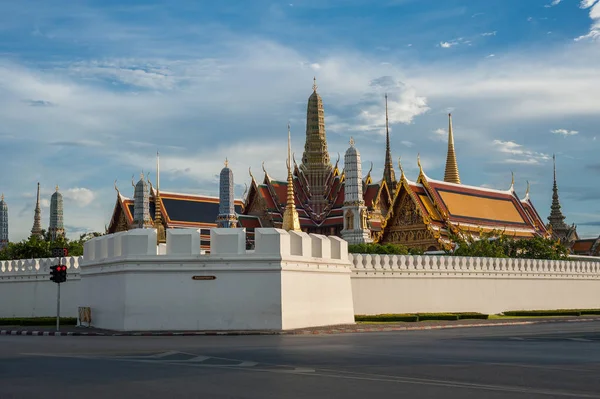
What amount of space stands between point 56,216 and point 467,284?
2223 inches

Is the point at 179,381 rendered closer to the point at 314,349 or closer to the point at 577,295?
the point at 314,349

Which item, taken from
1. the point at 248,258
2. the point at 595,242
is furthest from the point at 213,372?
the point at 595,242

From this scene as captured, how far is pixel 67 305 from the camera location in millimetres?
36656

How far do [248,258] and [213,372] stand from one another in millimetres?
14073

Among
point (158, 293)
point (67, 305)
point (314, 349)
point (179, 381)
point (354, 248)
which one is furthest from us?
point (354, 248)

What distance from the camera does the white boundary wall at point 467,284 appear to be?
34.5 metres

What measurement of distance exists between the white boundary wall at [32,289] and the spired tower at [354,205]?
26911 millimetres

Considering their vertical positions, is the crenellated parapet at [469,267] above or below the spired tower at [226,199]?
below

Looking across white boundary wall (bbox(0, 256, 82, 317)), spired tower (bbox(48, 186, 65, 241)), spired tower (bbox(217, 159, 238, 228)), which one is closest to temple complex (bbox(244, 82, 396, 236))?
spired tower (bbox(217, 159, 238, 228))

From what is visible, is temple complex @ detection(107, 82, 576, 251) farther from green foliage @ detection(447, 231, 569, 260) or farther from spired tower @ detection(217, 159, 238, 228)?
green foliage @ detection(447, 231, 569, 260)

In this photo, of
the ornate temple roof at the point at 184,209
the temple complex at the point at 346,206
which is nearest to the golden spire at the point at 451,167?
the temple complex at the point at 346,206

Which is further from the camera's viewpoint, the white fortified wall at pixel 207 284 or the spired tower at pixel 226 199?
the spired tower at pixel 226 199

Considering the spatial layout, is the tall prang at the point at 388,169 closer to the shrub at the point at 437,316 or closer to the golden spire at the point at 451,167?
the golden spire at the point at 451,167

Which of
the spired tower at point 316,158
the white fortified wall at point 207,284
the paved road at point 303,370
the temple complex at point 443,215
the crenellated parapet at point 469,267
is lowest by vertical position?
the paved road at point 303,370
